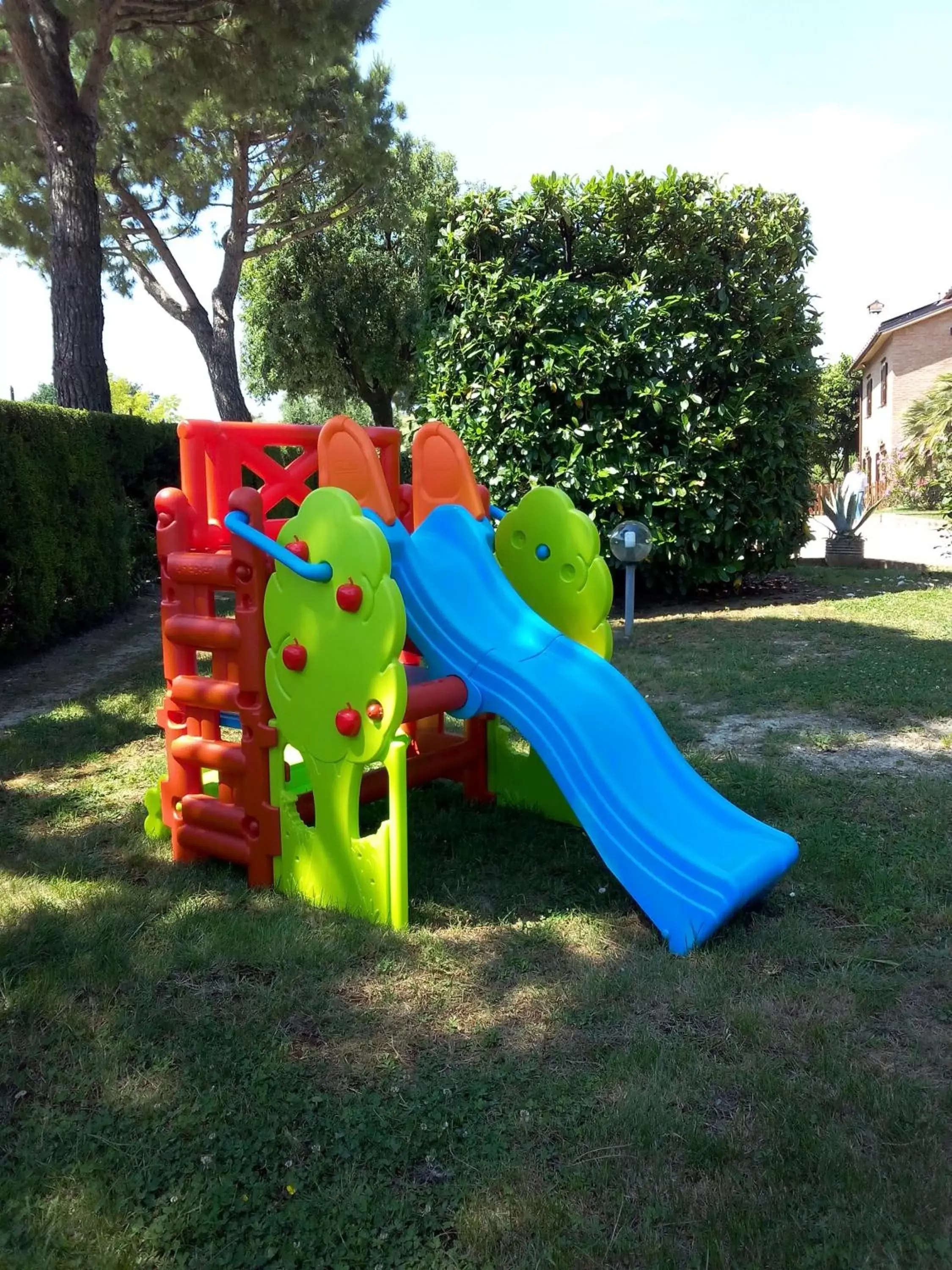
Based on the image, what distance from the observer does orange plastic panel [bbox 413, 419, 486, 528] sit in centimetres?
425

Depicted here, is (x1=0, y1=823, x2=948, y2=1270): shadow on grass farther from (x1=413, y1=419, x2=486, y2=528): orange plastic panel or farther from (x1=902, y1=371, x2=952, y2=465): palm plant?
(x1=902, y1=371, x2=952, y2=465): palm plant

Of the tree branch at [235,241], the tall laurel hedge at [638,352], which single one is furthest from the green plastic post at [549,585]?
the tree branch at [235,241]

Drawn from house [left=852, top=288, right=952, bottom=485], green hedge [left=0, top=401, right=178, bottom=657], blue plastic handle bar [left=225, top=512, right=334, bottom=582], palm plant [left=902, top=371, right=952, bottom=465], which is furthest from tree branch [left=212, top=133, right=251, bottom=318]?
house [left=852, top=288, right=952, bottom=485]

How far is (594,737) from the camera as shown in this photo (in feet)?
11.3

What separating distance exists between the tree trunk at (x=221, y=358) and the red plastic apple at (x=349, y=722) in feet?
53.3

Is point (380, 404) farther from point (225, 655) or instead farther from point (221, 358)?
point (225, 655)

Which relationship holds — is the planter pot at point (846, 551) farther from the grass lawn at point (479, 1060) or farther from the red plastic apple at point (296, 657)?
the red plastic apple at point (296, 657)

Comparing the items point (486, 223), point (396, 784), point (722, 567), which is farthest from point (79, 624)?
point (396, 784)

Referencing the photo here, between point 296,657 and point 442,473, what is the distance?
1307 mm

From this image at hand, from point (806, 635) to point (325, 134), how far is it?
15300mm

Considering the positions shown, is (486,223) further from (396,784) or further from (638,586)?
(396,784)

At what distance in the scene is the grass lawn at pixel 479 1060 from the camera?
199 cm

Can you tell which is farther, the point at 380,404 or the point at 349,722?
the point at 380,404

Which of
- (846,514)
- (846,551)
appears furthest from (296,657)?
(846,551)
